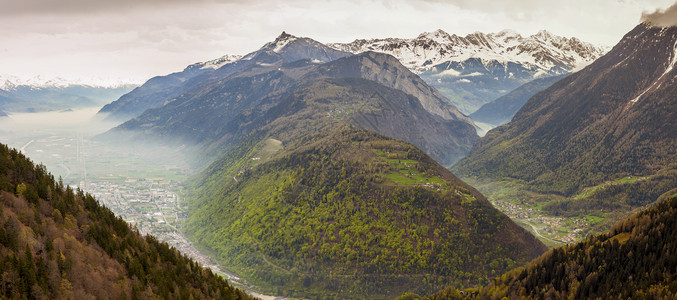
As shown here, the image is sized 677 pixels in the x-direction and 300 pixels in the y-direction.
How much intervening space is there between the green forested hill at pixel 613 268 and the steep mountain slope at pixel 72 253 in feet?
269

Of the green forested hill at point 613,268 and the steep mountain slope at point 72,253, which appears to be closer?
the steep mountain slope at point 72,253

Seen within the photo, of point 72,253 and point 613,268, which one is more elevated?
point 72,253

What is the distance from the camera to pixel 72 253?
281 ft

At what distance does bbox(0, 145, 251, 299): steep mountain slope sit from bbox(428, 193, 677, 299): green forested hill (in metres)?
81.9

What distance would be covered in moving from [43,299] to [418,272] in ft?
453

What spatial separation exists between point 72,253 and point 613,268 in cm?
12968

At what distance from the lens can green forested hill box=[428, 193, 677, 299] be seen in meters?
106

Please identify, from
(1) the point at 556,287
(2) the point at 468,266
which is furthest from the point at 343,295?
(1) the point at 556,287

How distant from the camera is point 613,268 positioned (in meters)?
115

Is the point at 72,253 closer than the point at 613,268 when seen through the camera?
Yes

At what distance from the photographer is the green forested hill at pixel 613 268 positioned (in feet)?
348

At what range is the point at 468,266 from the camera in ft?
590

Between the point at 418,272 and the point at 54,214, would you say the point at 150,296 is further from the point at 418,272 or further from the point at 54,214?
the point at 418,272

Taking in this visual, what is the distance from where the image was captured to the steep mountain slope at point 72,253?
7569 centimetres
